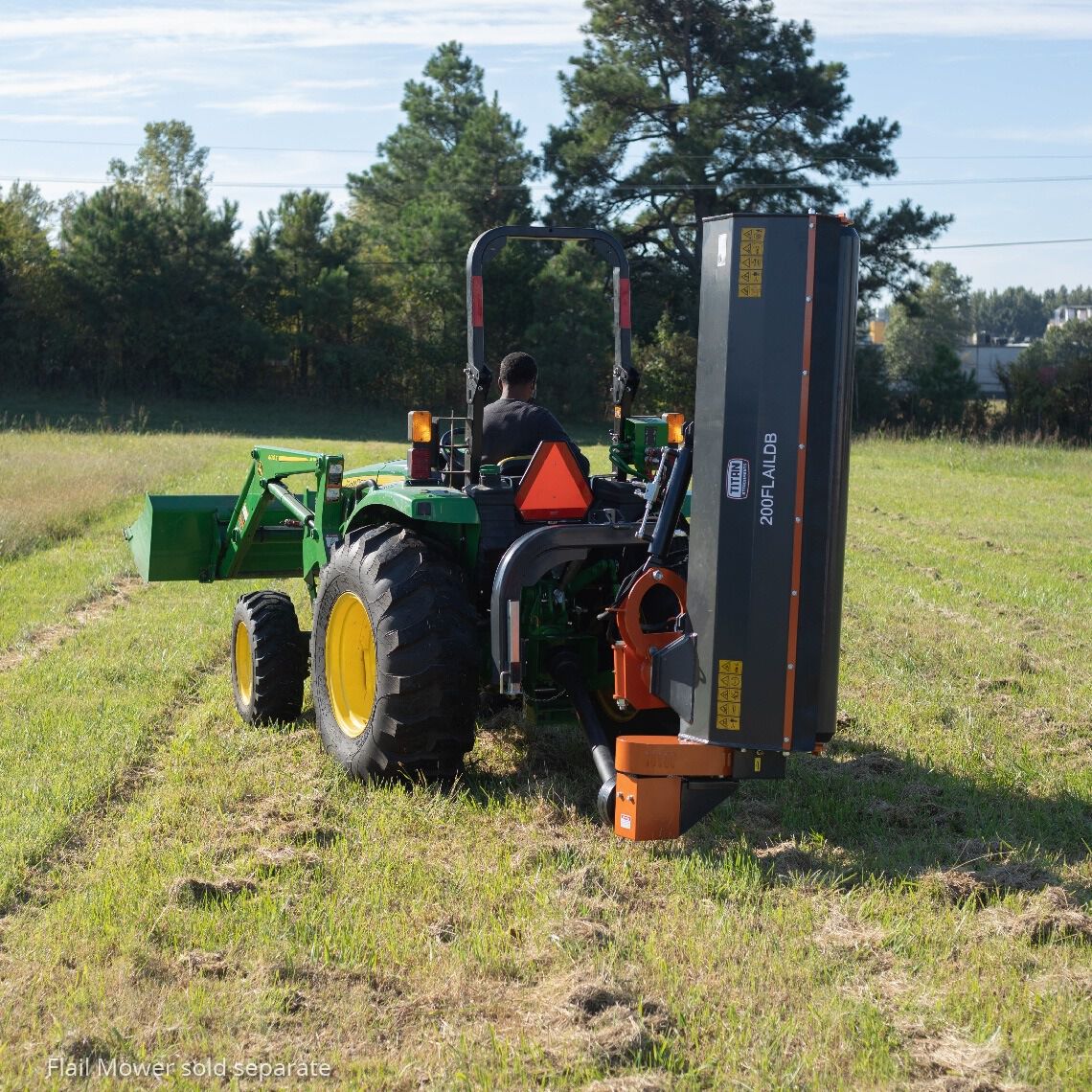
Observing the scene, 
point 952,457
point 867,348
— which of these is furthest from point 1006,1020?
point 867,348

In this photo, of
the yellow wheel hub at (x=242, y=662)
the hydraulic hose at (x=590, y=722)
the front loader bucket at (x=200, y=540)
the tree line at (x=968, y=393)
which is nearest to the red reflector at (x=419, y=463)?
the hydraulic hose at (x=590, y=722)

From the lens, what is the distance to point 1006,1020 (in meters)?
3.49

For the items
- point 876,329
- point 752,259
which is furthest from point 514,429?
point 876,329

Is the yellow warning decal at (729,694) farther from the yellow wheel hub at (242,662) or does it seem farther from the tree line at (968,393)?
the tree line at (968,393)

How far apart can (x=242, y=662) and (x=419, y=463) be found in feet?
5.79

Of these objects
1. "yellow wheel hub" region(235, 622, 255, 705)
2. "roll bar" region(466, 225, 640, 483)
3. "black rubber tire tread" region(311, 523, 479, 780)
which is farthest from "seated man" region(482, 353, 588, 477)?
"yellow wheel hub" region(235, 622, 255, 705)

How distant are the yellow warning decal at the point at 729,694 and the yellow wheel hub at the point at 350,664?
5.57ft

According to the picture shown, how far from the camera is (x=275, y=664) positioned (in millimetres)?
6402

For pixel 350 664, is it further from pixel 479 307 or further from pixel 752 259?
pixel 752 259

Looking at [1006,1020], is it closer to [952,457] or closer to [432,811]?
[432,811]

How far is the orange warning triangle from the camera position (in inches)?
215

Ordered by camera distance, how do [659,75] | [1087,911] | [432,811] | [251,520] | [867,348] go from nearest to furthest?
[1087,911], [432,811], [251,520], [659,75], [867,348]

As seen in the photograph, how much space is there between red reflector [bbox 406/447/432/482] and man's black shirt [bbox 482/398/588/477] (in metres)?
0.25

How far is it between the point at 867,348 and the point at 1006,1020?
1533 inches
